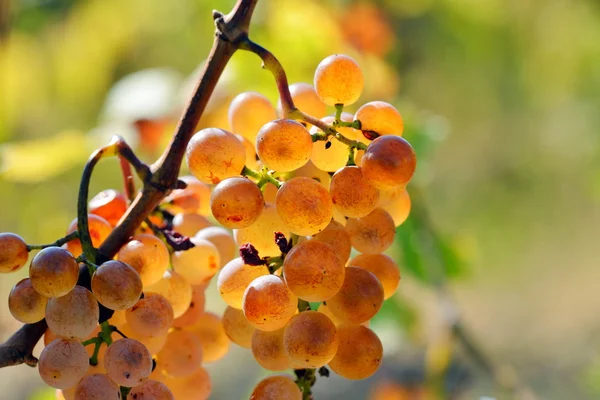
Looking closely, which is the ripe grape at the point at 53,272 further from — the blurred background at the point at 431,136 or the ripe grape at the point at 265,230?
the blurred background at the point at 431,136

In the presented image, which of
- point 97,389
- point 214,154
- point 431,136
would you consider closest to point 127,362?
point 97,389

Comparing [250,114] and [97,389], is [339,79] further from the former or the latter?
[97,389]

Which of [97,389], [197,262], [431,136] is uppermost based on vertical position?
[431,136]

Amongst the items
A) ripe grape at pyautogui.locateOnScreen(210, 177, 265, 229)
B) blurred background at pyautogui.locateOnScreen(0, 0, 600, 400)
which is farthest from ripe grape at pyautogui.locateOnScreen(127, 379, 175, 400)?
blurred background at pyautogui.locateOnScreen(0, 0, 600, 400)

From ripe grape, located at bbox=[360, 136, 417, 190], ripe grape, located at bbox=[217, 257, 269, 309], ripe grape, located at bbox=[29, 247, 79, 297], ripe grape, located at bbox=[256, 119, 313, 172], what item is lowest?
Answer: ripe grape, located at bbox=[29, 247, 79, 297]

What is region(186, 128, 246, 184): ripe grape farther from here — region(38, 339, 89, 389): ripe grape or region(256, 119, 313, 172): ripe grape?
region(38, 339, 89, 389): ripe grape

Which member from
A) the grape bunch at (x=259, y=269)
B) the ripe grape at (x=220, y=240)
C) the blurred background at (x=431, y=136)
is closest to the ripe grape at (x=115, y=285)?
the grape bunch at (x=259, y=269)
